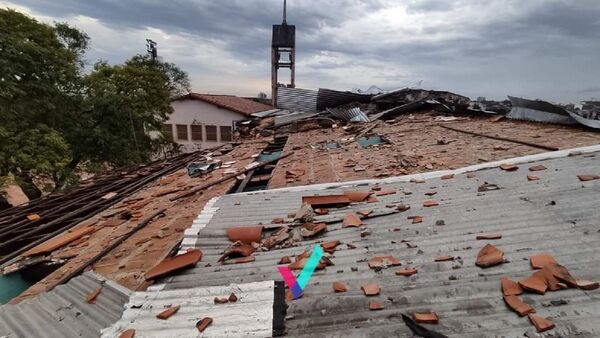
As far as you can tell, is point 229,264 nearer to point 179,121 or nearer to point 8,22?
point 8,22

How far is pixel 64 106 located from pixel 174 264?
15587mm

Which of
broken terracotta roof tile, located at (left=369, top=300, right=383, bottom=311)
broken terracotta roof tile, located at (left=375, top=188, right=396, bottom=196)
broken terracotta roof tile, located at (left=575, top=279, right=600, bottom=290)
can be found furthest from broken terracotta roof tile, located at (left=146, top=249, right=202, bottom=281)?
broken terracotta roof tile, located at (left=575, top=279, right=600, bottom=290)

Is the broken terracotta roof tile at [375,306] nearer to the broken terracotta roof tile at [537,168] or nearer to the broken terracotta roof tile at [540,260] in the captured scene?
the broken terracotta roof tile at [540,260]

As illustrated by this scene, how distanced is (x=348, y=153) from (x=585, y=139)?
426 cm

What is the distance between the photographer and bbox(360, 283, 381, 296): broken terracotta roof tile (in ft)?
6.38

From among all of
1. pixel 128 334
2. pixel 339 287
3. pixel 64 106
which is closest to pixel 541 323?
pixel 339 287

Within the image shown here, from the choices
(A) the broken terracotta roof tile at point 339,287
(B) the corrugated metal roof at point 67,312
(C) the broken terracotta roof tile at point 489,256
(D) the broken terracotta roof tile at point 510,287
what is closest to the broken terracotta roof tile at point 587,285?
(D) the broken terracotta roof tile at point 510,287

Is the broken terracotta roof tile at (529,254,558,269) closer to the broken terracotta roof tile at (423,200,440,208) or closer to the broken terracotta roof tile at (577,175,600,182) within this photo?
the broken terracotta roof tile at (423,200,440,208)

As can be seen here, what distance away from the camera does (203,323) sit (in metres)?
1.85

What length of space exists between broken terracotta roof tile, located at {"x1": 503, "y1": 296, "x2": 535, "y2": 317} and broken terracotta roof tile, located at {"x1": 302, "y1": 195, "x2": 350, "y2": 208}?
6.19 feet

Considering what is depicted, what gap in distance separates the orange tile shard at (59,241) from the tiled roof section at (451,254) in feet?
5.89

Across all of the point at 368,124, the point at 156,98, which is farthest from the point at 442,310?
the point at 156,98

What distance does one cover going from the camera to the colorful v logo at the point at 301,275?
211 cm

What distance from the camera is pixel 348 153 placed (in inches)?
265
